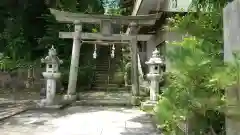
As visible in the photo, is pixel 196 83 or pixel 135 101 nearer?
pixel 196 83

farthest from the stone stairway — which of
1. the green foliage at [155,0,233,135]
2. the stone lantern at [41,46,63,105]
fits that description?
the green foliage at [155,0,233,135]

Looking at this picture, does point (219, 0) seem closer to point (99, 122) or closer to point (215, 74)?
point (215, 74)

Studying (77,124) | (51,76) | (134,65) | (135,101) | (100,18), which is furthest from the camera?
(100,18)

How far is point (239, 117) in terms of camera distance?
7.97ft

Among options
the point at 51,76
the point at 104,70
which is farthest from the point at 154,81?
the point at 104,70

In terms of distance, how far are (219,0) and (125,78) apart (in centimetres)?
1381

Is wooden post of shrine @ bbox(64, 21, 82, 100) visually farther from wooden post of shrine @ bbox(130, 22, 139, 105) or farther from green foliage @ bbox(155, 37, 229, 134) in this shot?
green foliage @ bbox(155, 37, 229, 134)

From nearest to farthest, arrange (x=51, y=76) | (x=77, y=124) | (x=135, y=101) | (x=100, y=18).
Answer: (x=77, y=124) → (x=51, y=76) → (x=135, y=101) → (x=100, y=18)


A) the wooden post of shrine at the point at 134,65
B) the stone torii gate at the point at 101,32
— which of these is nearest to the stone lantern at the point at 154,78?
the wooden post of shrine at the point at 134,65

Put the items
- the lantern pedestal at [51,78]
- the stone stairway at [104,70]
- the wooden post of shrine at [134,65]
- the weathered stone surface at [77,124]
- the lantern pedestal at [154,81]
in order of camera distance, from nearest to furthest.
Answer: the weathered stone surface at [77,124] < the lantern pedestal at [154,81] < the lantern pedestal at [51,78] < the wooden post of shrine at [134,65] < the stone stairway at [104,70]

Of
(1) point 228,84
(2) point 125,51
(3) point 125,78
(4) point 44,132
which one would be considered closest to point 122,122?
(4) point 44,132

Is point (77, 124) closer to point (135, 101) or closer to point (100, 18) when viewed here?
point (135, 101)

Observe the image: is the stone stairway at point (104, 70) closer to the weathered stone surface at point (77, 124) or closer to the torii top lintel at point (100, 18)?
the torii top lintel at point (100, 18)

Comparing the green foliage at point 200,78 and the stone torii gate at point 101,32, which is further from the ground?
the stone torii gate at point 101,32
